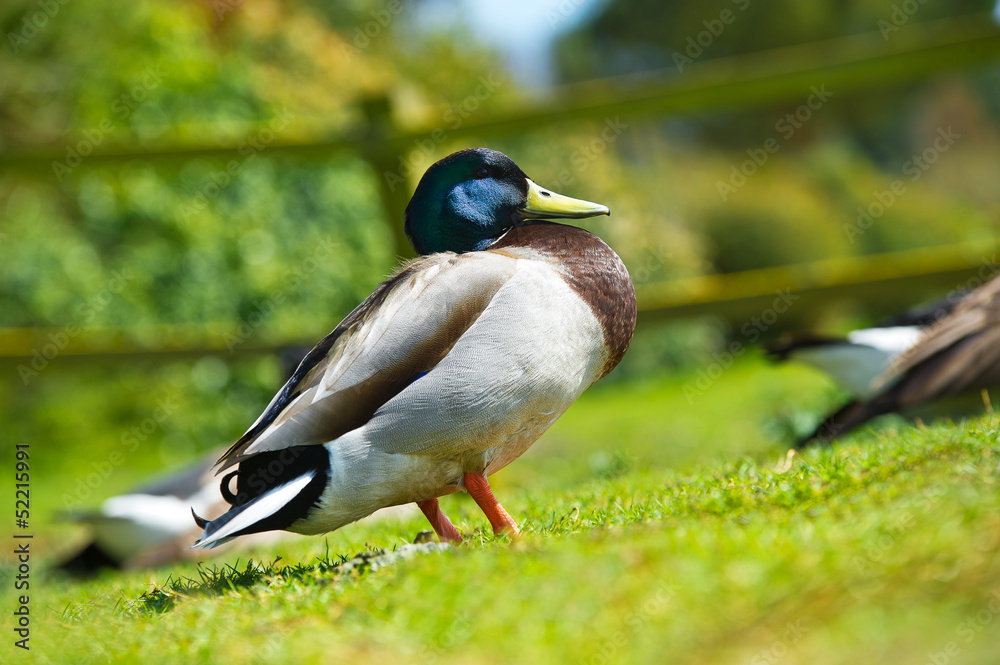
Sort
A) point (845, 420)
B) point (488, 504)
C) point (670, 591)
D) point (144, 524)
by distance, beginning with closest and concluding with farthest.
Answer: point (670, 591)
point (488, 504)
point (845, 420)
point (144, 524)

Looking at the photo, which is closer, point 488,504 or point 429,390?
point 429,390

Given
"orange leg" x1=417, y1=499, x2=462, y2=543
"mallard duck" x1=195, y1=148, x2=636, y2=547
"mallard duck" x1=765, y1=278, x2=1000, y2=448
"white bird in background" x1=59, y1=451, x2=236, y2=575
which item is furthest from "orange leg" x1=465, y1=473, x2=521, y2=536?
"white bird in background" x1=59, y1=451, x2=236, y2=575

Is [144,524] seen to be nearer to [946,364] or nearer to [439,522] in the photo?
[439,522]

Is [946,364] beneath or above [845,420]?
above

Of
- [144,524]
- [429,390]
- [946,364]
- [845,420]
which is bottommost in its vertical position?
[144,524]

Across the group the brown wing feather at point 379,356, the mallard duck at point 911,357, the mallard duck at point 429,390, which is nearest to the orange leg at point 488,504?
the mallard duck at point 429,390

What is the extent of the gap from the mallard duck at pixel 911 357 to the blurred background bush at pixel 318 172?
63 cm

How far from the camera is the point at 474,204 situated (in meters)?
3.08

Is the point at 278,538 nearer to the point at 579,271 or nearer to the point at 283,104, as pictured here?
the point at 579,271

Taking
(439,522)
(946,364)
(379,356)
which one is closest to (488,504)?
(439,522)

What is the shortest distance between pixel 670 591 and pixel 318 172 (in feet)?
29.5

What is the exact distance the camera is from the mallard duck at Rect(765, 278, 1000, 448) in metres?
4.15

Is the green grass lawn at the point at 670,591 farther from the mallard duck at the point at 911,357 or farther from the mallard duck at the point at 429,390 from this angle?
the mallard duck at the point at 911,357

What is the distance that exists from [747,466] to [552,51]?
73.1 feet
